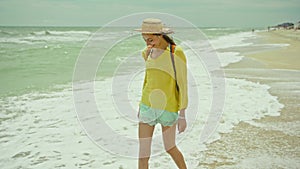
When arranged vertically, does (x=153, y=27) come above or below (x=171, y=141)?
above

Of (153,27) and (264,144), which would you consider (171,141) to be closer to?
(153,27)

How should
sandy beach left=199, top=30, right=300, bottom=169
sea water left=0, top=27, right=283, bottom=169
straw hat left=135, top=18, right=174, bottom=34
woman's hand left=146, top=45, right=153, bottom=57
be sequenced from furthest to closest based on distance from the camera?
1. sea water left=0, top=27, right=283, bottom=169
2. sandy beach left=199, top=30, right=300, bottom=169
3. woman's hand left=146, top=45, right=153, bottom=57
4. straw hat left=135, top=18, right=174, bottom=34

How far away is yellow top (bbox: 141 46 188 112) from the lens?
110 inches

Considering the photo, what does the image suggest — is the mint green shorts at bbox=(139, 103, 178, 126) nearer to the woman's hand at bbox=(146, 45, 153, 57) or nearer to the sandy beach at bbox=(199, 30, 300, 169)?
the woman's hand at bbox=(146, 45, 153, 57)

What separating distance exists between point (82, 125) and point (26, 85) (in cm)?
465

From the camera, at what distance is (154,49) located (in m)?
2.85

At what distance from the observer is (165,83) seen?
9.41ft

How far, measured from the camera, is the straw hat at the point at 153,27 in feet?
9.00

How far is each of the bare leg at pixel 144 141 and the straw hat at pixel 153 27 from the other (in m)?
0.86

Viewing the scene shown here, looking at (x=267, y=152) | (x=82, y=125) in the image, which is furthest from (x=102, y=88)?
(x=267, y=152)

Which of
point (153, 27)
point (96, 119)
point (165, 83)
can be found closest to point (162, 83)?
point (165, 83)

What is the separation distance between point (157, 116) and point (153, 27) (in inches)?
31.5

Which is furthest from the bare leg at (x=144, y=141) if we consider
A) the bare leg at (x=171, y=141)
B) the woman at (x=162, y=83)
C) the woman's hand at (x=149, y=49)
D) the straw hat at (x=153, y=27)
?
the straw hat at (x=153, y=27)

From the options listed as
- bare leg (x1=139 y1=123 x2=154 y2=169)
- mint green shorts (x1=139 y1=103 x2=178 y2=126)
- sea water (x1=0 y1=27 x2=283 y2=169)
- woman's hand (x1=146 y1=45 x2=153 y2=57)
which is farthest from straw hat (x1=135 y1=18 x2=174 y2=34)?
bare leg (x1=139 y1=123 x2=154 y2=169)
